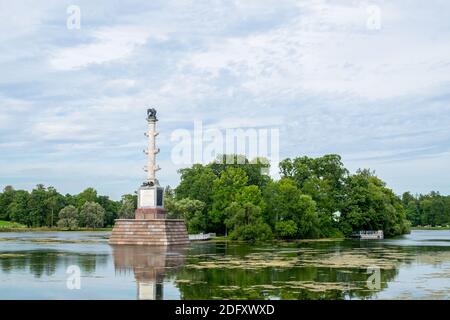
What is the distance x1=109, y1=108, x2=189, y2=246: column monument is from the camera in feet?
207

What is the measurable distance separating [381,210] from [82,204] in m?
85.2

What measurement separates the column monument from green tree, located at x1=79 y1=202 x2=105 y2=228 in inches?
3159

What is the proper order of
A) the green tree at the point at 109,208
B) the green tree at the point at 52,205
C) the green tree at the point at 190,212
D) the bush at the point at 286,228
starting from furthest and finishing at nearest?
1. the green tree at the point at 109,208
2. the green tree at the point at 52,205
3. the green tree at the point at 190,212
4. the bush at the point at 286,228

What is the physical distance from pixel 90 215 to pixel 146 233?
8358cm

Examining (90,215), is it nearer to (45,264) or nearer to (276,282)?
(45,264)

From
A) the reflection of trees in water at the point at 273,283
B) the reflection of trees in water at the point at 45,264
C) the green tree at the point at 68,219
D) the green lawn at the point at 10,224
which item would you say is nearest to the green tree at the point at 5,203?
the green lawn at the point at 10,224

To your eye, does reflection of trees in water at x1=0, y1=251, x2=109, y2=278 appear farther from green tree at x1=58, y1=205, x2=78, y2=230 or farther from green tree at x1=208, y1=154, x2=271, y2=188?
→ green tree at x1=58, y1=205, x2=78, y2=230

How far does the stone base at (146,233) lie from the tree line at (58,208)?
246 feet

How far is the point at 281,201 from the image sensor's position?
85000 millimetres

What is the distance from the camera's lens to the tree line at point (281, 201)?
83.4m

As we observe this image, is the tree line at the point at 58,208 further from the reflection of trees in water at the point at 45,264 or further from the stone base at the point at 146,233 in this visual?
the reflection of trees in water at the point at 45,264

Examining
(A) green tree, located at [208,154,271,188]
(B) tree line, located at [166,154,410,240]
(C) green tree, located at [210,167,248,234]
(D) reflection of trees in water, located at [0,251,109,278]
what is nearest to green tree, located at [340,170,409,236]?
(B) tree line, located at [166,154,410,240]
